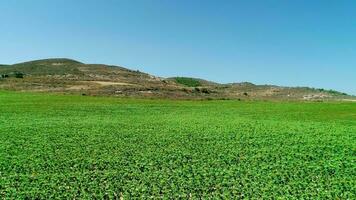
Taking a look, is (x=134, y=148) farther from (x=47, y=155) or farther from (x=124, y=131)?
(x=124, y=131)

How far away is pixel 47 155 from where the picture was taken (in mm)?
21125

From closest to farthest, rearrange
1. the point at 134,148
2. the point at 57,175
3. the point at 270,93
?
1. the point at 57,175
2. the point at 134,148
3. the point at 270,93

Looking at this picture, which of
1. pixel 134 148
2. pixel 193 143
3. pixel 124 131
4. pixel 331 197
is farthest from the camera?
pixel 124 131

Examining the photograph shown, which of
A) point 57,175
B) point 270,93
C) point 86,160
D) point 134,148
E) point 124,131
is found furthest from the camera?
point 270,93

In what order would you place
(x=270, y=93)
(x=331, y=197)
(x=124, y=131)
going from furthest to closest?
1. (x=270, y=93)
2. (x=124, y=131)
3. (x=331, y=197)

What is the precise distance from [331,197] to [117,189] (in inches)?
307

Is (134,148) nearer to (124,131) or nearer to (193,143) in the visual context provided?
(193,143)

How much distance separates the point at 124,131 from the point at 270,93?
3285 inches

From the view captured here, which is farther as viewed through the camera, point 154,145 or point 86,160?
point 154,145

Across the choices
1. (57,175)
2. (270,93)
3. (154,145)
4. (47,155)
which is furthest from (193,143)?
(270,93)

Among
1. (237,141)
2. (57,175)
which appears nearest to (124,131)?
(237,141)

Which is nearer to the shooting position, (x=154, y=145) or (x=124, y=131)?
(x=154, y=145)

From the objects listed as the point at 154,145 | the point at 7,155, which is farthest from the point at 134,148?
the point at 7,155

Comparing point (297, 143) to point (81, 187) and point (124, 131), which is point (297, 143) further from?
point (81, 187)
